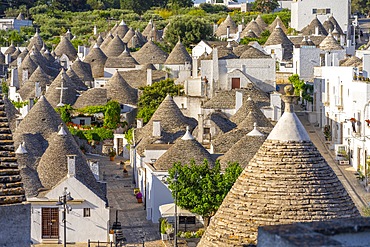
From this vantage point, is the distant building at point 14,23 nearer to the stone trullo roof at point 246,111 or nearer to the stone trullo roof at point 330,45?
the stone trullo roof at point 330,45

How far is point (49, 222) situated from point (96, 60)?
42138 mm

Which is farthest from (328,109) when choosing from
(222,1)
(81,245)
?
(222,1)

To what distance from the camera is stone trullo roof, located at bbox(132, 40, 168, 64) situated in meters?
74.5

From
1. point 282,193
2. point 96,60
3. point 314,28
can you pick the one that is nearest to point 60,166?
point 282,193

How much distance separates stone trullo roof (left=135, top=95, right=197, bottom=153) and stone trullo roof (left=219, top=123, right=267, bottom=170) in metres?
7.12

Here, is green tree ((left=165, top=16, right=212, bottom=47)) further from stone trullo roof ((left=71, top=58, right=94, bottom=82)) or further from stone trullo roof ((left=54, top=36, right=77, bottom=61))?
stone trullo roof ((left=71, top=58, right=94, bottom=82))

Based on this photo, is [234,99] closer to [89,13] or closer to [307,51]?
[307,51]

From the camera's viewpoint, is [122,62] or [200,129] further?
[122,62]

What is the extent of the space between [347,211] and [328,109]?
40.6 meters

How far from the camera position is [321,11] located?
84812 mm

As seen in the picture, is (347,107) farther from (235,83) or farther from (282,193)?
(282,193)

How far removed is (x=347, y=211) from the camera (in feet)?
42.3

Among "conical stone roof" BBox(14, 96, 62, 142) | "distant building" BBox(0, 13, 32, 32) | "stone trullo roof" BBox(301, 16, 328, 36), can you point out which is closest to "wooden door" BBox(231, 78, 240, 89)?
"conical stone roof" BBox(14, 96, 62, 142)

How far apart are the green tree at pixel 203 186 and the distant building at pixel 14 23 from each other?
260 feet
